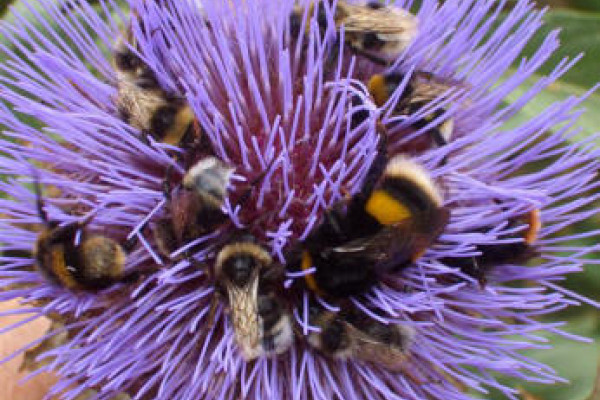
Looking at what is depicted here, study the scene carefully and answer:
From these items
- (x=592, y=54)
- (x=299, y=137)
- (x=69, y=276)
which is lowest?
(x=69, y=276)

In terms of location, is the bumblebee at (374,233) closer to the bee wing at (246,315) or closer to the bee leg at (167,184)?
the bee wing at (246,315)

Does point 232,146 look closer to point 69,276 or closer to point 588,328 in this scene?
point 69,276

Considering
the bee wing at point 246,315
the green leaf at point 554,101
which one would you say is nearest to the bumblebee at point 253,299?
the bee wing at point 246,315

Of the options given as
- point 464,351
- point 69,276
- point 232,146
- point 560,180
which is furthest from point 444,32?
point 69,276

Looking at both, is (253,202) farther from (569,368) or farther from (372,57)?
(569,368)

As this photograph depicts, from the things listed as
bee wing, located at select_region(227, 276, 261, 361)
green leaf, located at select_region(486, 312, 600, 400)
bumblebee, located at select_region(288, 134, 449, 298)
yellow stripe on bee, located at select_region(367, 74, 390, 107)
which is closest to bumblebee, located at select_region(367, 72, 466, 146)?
yellow stripe on bee, located at select_region(367, 74, 390, 107)

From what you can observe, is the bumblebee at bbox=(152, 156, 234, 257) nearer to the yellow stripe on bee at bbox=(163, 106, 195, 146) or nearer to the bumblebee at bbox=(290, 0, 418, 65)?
the yellow stripe on bee at bbox=(163, 106, 195, 146)
